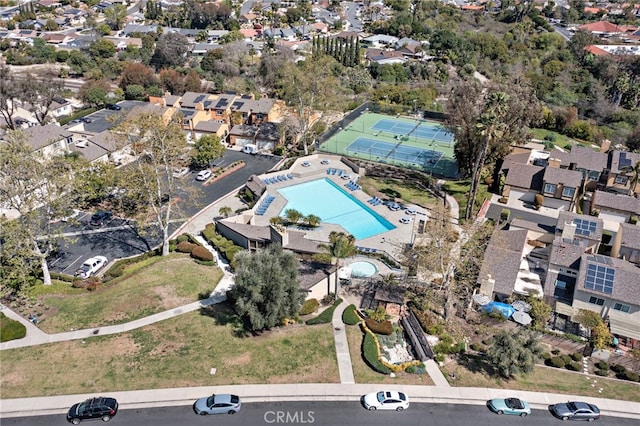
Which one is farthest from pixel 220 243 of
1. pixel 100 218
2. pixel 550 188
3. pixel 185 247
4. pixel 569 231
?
pixel 550 188

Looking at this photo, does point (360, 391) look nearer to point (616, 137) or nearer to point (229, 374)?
point (229, 374)

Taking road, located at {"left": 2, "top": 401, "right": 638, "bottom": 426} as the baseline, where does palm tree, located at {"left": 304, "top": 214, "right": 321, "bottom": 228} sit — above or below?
above

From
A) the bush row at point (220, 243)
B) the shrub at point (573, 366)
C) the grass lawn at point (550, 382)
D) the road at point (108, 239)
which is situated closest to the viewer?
the grass lawn at point (550, 382)

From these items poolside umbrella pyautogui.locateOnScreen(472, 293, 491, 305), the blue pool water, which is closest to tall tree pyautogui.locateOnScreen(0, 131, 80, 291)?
the blue pool water

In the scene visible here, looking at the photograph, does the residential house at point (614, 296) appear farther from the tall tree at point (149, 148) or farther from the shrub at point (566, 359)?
the tall tree at point (149, 148)

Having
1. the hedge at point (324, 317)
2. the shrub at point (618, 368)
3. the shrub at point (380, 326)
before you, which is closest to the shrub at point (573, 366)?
the shrub at point (618, 368)

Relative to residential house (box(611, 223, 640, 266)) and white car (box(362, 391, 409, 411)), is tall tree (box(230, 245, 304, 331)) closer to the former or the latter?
white car (box(362, 391, 409, 411))

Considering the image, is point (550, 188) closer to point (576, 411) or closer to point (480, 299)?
point (480, 299)

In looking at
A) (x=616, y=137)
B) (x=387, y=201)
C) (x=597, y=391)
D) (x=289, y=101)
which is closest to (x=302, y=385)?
(x=597, y=391)
